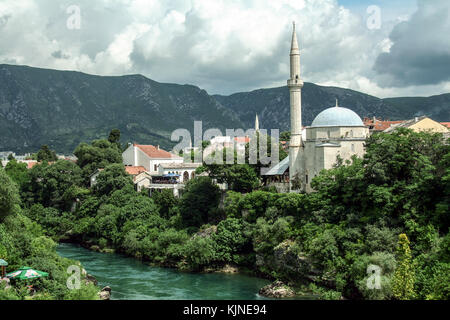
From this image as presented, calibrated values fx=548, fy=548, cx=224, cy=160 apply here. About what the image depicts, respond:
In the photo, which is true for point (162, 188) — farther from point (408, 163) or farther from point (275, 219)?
point (408, 163)

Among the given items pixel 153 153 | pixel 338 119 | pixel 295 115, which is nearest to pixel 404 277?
pixel 338 119

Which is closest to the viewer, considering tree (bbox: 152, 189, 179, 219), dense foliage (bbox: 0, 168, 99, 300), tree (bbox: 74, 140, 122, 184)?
dense foliage (bbox: 0, 168, 99, 300)

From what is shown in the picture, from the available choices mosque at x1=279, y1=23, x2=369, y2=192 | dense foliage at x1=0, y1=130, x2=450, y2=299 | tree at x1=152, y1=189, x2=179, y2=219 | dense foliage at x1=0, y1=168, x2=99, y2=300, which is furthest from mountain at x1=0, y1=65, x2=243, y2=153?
dense foliage at x1=0, y1=168, x2=99, y2=300

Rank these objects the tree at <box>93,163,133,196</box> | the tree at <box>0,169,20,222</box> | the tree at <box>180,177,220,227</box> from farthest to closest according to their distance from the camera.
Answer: the tree at <box>93,163,133,196</box> < the tree at <box>180,177,220,227</box> < the tree at <box>0,169,20,222</box>

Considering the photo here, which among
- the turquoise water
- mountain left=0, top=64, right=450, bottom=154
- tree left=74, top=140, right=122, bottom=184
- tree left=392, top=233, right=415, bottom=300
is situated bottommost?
the turquoise water

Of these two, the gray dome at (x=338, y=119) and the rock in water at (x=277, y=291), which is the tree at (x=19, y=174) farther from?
the rock in water at (x=277, y=291)

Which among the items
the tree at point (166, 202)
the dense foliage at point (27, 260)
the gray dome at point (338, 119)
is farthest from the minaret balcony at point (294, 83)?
the dense foliage at point (27, 260)

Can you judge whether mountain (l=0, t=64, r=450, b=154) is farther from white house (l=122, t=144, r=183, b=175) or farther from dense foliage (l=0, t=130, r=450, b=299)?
dense foliage (l=0, t=130, r=450, b=299)
